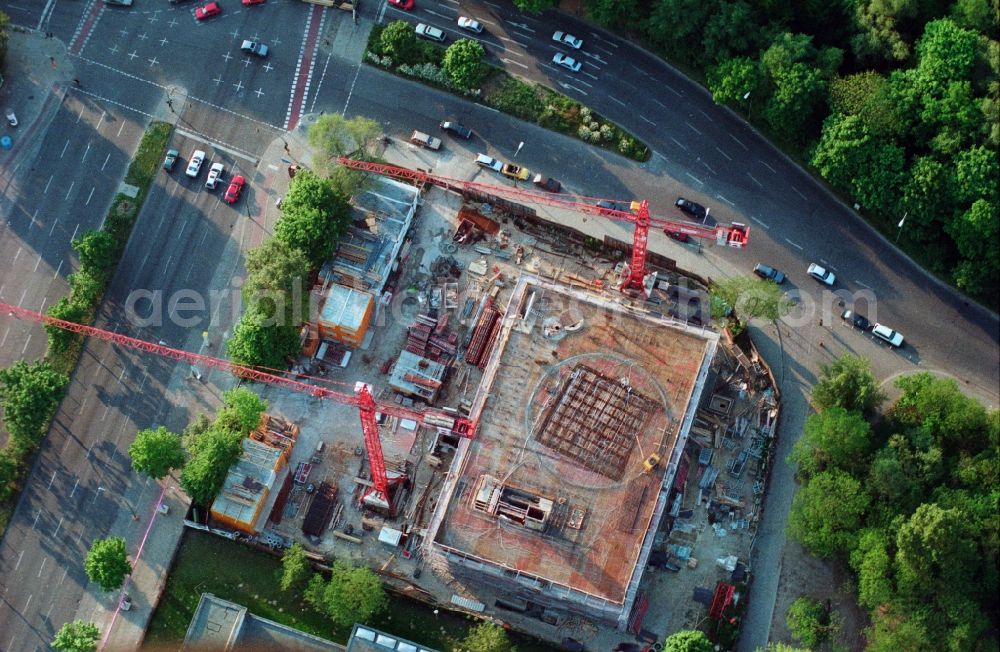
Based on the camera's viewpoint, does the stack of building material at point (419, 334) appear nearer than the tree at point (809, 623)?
No

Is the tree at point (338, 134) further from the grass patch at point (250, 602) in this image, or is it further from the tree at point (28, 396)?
the grass patch at point (250, 602)

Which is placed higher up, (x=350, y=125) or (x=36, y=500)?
(x=350, y=125)

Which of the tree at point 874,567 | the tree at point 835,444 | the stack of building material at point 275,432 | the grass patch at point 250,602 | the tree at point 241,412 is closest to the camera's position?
the tree at point 874,567

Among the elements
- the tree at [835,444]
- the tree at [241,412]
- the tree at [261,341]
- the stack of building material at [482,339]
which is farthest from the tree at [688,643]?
the tree at [261,341]

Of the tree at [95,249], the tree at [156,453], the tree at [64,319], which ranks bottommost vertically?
the tree at [156,453]

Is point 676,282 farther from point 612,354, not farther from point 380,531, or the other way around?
point 380,531

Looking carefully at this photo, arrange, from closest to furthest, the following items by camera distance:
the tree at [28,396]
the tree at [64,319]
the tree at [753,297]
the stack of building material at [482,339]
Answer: the tree at [28,396] → the tree at [64,319] → the tree at [753,297] → the stack of building material at [482,339]

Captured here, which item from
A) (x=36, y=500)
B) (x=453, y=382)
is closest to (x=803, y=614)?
(x=453, y=382)
